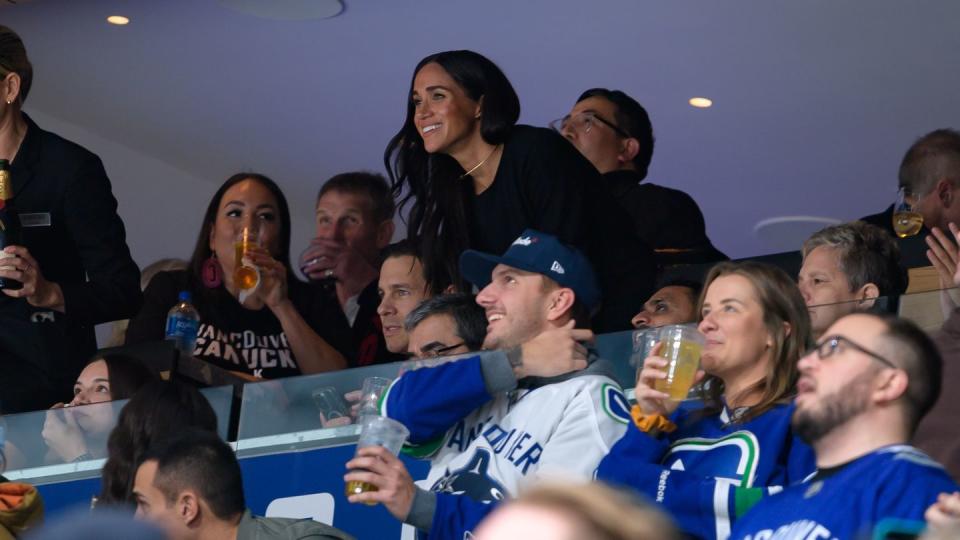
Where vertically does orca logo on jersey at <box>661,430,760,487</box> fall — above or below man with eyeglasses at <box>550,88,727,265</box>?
below

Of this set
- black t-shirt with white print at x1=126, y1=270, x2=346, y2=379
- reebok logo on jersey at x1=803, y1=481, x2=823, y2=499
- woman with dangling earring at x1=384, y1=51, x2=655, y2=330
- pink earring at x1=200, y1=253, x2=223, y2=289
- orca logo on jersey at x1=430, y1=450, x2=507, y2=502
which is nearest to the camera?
reebok logo on jersey at x1=803, y1=481, x2=823, y2=499

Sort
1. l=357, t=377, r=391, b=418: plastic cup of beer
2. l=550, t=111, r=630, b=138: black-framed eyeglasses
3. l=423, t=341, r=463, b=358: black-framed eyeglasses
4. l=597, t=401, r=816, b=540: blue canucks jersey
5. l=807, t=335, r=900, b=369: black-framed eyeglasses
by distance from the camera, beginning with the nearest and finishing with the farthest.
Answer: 1. l=807, t=335, r=900, b=369: black-framed eyeglasses
2. l=597, t=401, r=816, b=540: blue canucks jersey
3. l=357, t=377, r=391, b=418: plastic cup of beer
4. l=423, t=341, r=463, b=358: black-framed eyeglasses
5. l=550, t=111, r=630, b=138: black-framed eyeglasses

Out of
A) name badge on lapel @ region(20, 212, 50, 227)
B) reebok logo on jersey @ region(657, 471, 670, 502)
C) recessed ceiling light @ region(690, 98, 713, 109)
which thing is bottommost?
reebok logo on jersey @ region(657, 471, 670, 502)

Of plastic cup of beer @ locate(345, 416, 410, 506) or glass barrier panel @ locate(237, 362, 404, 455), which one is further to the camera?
glass barrier panel @ locate(237, 362, 404, 455)

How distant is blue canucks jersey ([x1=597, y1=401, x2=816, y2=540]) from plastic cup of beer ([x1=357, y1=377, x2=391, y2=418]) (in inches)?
27.2

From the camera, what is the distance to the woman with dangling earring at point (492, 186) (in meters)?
4.30

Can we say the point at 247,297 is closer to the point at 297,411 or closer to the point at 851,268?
the point at 297,411

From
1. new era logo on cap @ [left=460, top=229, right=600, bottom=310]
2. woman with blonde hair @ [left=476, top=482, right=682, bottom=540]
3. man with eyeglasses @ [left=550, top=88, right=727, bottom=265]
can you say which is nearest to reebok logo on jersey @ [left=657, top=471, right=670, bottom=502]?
new era logo on cap @ [left=460, top=229, right=600, bottom=310]

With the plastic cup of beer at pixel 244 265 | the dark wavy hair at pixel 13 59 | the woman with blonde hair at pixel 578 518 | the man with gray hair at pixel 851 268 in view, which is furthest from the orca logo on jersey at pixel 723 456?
the dark wavy hair at pixel 13 59

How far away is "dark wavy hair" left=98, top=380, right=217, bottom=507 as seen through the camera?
4.07 metres

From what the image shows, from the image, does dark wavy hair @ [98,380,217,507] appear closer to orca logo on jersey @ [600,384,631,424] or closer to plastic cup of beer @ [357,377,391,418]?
plastic cup of beer @ [357,377,391,418]

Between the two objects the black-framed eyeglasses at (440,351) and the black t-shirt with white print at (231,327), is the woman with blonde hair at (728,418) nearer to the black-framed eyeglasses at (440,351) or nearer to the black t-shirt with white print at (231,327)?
the black-framed eyeglasses at (440,351)

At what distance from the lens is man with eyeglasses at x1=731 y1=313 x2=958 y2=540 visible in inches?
107

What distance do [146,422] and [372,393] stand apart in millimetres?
663
